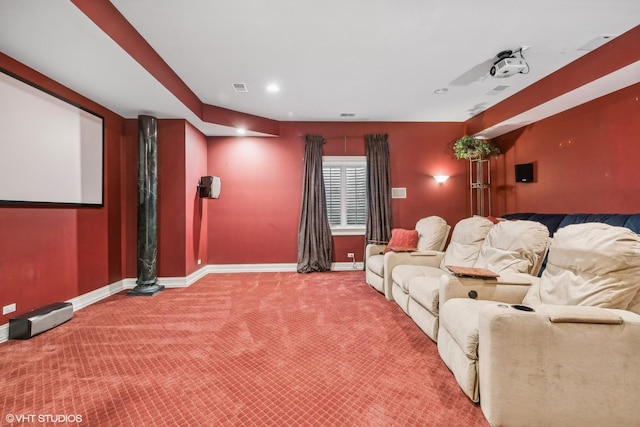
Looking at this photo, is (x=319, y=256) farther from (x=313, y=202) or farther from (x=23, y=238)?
(x=23, y=238)

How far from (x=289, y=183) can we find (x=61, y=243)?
3.40 meters

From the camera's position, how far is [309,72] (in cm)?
357

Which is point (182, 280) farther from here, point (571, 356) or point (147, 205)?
point (571, 356)

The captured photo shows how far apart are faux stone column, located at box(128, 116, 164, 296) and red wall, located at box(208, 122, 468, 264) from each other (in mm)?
1247

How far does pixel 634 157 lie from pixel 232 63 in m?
4.62

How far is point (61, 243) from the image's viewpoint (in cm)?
335

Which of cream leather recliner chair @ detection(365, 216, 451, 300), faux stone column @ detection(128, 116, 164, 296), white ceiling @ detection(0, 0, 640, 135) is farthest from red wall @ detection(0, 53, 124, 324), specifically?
cream leather recliner chair @ detection(365, 216, 451, 300)

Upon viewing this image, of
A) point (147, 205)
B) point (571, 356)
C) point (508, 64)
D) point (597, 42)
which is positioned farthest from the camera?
→ point (147, 205)

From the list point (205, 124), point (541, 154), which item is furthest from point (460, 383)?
point (205, 124)

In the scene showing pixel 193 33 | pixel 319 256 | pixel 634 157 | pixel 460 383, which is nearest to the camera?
pixel 460 383

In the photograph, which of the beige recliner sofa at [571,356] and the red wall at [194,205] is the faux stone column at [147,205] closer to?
the red wall at [194,205]

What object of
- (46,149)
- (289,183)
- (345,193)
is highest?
(46,149)

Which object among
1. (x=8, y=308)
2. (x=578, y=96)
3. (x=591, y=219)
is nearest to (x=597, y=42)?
(x=578, y=96)

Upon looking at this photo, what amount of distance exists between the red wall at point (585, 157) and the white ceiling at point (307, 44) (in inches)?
15.2
